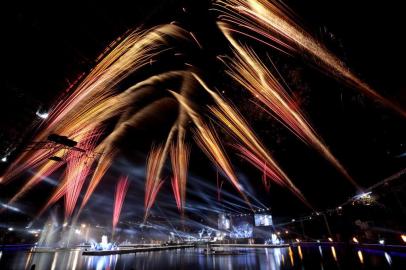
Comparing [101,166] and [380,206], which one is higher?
[101,166]

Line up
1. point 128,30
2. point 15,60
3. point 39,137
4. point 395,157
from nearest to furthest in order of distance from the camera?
point 128,30, point 15,60, point 39,137, point 395,157

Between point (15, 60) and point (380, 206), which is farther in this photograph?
point (380, 206)

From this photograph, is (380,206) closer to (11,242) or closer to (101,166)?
(101,166)

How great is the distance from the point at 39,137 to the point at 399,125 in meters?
19.8

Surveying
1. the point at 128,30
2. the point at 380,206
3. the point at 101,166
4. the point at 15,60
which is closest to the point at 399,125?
the point at 128,30

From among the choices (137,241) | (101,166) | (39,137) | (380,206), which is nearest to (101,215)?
(137,241)

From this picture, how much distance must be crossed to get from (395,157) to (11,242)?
51.3 m

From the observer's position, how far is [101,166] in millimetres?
19406

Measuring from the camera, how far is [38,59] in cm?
744

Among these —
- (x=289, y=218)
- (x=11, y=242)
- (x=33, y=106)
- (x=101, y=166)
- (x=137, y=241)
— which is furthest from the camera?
(x=289, y=218)

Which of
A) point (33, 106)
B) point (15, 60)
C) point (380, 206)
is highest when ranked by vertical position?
point (15, 60)

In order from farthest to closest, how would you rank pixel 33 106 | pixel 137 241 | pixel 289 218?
pixel 289 218
pixel 137 241
pixel 33 106

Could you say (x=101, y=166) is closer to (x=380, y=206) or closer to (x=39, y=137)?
(x=39, y=137)

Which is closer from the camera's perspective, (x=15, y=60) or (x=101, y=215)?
(x=15, y=60)
